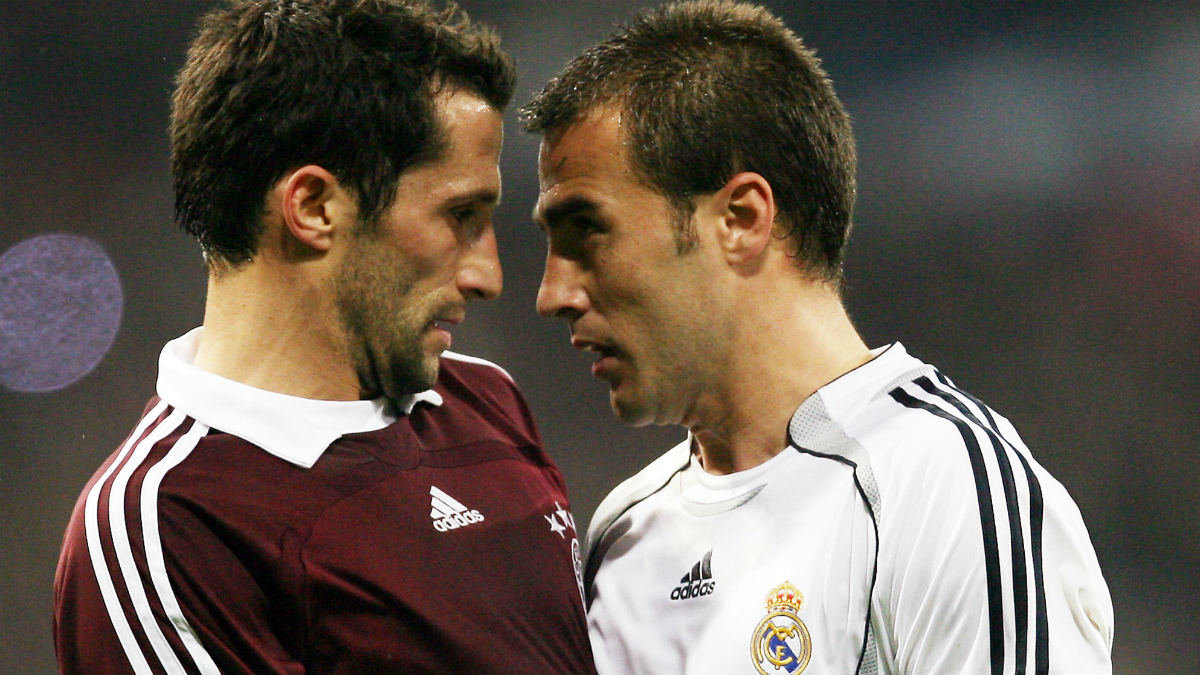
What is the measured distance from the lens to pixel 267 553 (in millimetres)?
1279

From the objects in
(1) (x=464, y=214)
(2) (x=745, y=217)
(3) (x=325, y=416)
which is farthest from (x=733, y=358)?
(3) (x=325, y=416)

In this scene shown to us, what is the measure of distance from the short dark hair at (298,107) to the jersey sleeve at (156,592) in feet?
1.13

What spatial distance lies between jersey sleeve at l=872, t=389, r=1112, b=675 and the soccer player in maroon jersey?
429 millimetres

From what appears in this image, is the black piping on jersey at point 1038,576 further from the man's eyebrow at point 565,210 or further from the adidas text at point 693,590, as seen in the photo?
the man's eyebrow at point 565,210

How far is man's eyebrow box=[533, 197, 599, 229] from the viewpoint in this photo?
158 centimetres

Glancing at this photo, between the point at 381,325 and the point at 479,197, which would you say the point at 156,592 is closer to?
the point at 381,325

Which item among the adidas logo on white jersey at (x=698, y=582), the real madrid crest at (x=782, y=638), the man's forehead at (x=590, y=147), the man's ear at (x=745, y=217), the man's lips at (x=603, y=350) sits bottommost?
the real madrid crest at (x=782, y=638)

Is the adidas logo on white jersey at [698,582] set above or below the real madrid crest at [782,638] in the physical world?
above

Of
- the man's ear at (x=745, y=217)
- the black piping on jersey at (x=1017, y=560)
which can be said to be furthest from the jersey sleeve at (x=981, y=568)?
the man's ear at (x=745, y=217)

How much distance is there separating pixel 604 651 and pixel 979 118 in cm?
268

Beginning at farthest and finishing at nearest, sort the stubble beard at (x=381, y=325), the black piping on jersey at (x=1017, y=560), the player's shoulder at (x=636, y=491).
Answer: the player's shoulder at (x=636, y=491), the stubble beard at (x=381, y=325), the black piping on jersey at (x=1017, y=560)

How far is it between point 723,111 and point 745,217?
14cm

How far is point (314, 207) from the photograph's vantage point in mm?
1446

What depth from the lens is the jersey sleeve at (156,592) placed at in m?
1.23
